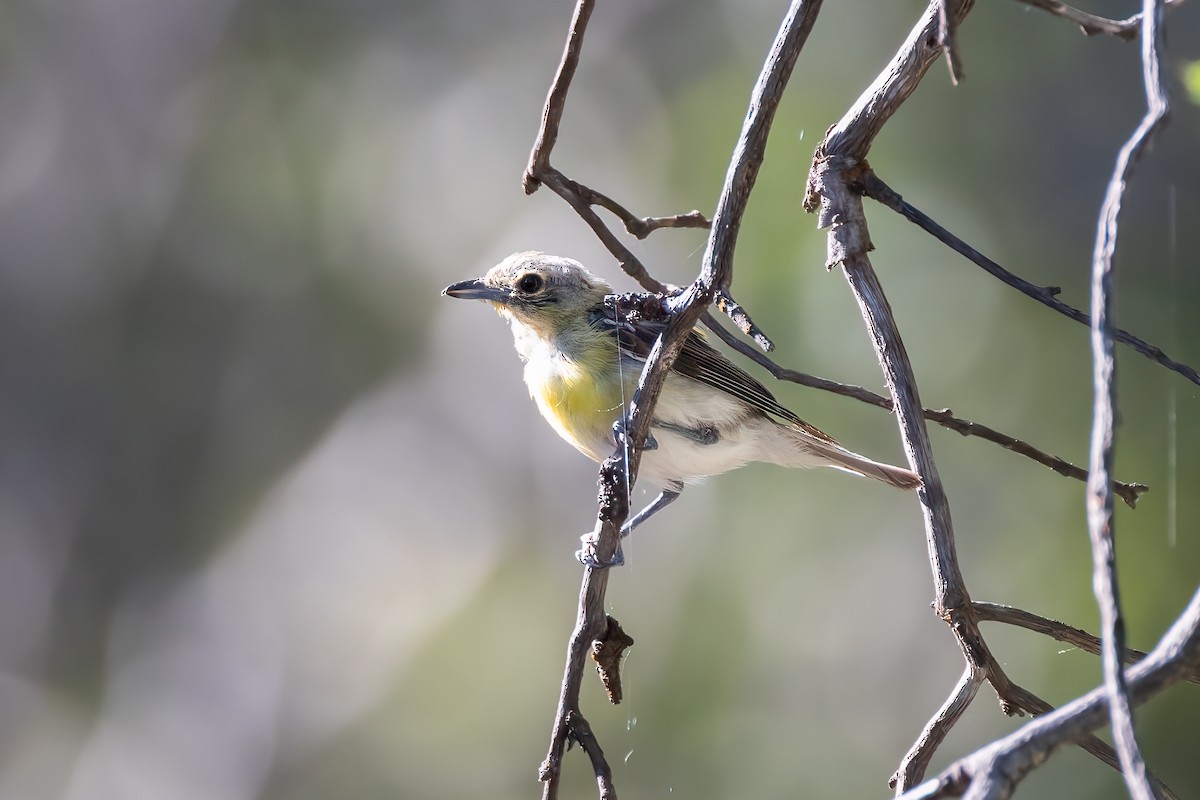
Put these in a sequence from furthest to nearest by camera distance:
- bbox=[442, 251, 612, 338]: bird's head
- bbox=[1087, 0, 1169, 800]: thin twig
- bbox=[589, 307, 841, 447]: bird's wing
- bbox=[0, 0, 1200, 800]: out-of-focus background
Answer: bbox=[0, 0, 1200, 800]: out-of-focus background < bbox=[442, 251, 612, 338]: bird's head < bbox=[589, 307, 841, 447]: bird's wing < bbox=[1087, 0, 1169, 800]: thin twig

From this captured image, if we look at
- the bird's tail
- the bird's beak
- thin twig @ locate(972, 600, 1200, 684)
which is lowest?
thin twig @ locate(972, 600, 1200, 684)

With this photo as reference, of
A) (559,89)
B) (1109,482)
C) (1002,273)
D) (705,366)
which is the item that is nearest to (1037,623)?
(1002,273)

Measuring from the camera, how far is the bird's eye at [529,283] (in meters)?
3.41

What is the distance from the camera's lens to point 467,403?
6.50m

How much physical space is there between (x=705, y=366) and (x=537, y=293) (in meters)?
0.52

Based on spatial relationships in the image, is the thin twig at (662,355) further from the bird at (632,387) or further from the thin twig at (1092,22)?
the bird at (632,387)

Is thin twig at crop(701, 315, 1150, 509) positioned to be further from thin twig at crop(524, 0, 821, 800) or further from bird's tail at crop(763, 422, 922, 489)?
bird's tail at crop(763, 422, 922, 489)

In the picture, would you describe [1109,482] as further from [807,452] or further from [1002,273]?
[807,452]

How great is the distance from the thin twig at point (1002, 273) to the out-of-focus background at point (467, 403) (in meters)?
3.09

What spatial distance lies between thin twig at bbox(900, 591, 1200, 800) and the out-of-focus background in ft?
12.5

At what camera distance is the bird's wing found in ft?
10.8

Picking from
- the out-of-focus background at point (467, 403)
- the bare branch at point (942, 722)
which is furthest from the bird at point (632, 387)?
the out-of-focus background at point (467, 403)

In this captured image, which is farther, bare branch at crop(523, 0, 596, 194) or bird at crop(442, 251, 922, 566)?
bird at crop(442, 251, 922, 566)

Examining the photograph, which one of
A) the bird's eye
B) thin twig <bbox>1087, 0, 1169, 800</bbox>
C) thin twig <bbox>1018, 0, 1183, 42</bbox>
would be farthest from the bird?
thin twig <bbox>1087, 0, 1169, 800</bbox>
